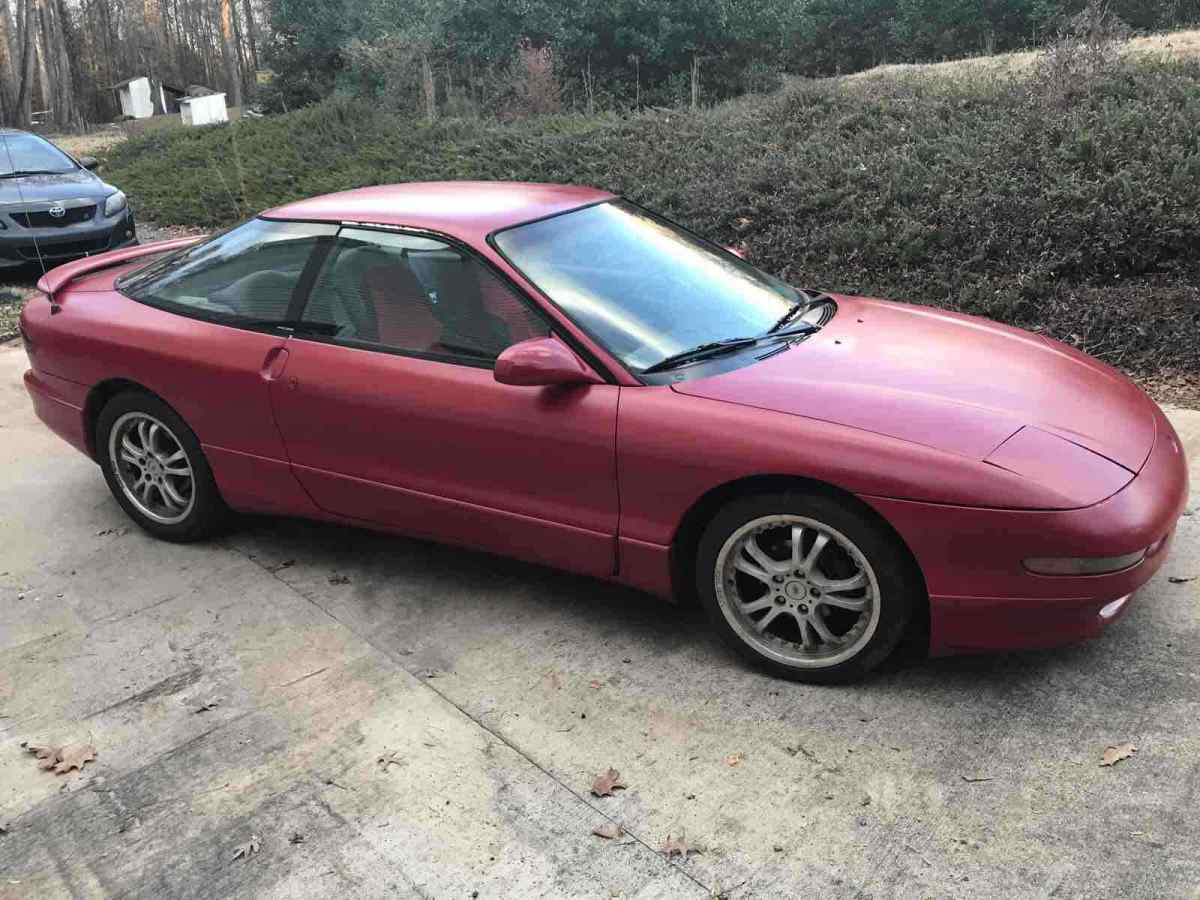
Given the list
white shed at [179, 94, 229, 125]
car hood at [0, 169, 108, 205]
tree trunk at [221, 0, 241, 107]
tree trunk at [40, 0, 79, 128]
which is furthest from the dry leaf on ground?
tree trunk at [221, 0, 241, 107]

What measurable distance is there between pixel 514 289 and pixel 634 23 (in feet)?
74.2

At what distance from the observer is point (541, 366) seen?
349 cm

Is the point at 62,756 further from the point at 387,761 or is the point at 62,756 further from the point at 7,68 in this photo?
the point at 7,68

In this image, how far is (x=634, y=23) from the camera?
80.6 ft

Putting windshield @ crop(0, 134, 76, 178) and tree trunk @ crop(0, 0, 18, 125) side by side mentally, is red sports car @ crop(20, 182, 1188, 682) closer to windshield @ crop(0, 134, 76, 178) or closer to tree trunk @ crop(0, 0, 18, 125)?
windshield @ crop(0, 134, 76, 178)

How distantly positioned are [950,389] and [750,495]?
2.41ft

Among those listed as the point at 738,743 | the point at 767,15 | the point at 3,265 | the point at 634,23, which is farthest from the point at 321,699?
the point at 767,15

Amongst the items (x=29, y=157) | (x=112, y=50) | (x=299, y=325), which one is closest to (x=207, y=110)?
(x=29, y=157)

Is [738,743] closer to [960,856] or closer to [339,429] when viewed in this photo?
[960,856]

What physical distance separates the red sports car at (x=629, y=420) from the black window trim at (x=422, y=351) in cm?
1

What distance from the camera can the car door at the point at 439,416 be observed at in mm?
3617

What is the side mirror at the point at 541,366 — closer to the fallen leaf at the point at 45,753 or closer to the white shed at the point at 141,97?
the fallen leaf at the point at 45,753

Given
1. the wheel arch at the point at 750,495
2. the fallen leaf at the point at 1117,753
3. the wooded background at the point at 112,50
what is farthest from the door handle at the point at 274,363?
the wooded background at the point at 112,50

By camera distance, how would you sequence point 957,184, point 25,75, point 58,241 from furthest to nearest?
point 25,75 < point 58,241 < point 957,184
